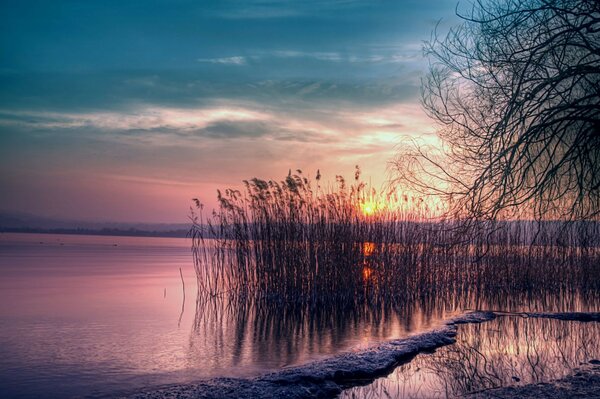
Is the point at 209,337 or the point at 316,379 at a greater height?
the point at 316,379

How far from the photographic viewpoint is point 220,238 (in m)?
11.6

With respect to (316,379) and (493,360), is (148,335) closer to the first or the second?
(316,379)

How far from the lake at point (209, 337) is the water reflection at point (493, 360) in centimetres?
2

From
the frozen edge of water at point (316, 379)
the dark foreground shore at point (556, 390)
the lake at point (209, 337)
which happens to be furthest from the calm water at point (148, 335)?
the dark foreground shore at point (556, 390)

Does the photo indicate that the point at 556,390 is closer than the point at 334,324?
Yes

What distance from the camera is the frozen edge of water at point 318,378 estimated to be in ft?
15.7

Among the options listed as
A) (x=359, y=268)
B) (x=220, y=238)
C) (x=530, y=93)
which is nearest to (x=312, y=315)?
(x=359, y=268)

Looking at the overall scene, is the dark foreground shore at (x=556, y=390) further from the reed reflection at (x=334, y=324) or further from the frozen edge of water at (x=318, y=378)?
the frozen edge of water at (x=318, y=378)

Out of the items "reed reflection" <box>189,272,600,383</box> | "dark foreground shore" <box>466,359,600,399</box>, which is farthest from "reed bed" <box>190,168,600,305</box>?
"dark foreground shore" <box>466,359,600,399</box>

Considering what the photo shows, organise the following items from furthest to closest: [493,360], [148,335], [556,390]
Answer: [148,335] → [493,360] → [556,390]

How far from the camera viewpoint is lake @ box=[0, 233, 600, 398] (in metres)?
5.54

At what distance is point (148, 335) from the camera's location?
803 cm

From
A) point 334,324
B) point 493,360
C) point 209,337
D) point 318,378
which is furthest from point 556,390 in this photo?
point 209,337

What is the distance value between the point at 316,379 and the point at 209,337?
3.09 m
